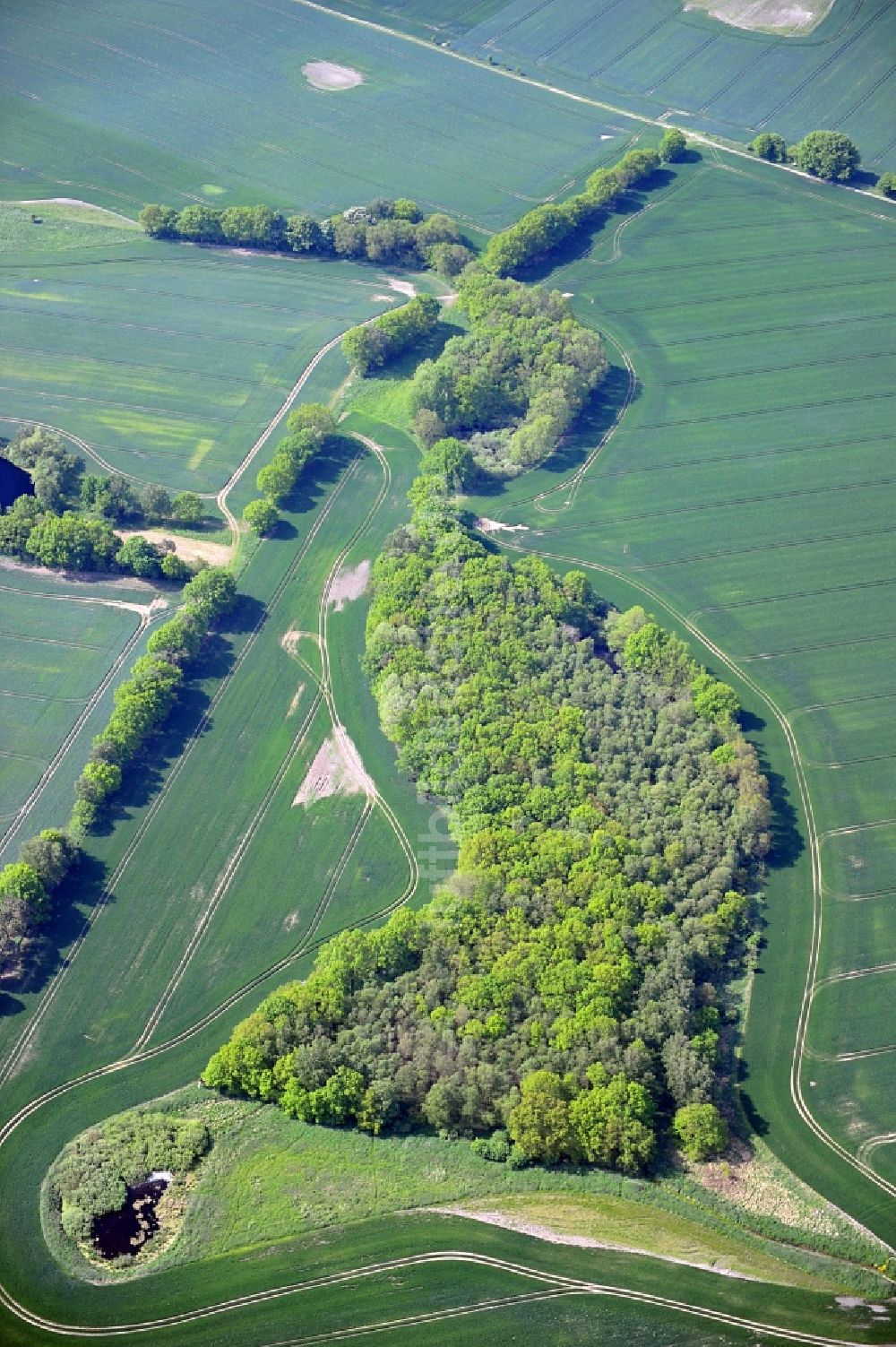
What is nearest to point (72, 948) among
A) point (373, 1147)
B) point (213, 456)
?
point (373, 1147)

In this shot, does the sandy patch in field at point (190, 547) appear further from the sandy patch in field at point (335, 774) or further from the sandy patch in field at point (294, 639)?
the sandy patch in field at point (335, 774)

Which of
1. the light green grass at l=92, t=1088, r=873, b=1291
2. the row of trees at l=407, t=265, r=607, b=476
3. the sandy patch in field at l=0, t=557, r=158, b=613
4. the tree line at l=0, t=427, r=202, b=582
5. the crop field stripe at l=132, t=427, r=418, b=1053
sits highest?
the row of trees at l=407, t=265, r=607, b=476

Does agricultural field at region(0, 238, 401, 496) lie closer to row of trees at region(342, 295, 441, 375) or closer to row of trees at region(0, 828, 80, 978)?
row of trees at region(342, 295, 441, 375)

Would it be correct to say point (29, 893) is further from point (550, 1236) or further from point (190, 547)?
point (550, 1236)

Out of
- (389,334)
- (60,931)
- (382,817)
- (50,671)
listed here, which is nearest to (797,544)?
(382,817)

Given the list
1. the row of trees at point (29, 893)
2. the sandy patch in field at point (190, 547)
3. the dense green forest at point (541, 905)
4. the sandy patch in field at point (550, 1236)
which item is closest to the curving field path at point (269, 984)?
the sandy patch in field at point (550, 1236)

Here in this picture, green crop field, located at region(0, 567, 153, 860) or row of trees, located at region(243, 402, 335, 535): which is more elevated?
row of trees, located at region(243, 402, 335, 535)

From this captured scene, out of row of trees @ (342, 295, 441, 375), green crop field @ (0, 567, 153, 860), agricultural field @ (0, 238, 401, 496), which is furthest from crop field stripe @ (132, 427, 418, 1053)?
row of trees @ (342, 295, 441, 375)
